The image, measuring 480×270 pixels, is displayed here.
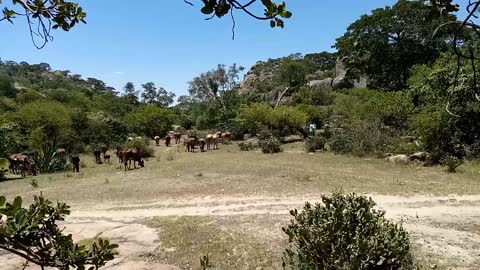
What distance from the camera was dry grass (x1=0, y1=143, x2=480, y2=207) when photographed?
40.4ft

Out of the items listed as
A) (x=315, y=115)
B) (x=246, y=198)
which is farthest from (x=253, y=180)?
(x=315, y=115)

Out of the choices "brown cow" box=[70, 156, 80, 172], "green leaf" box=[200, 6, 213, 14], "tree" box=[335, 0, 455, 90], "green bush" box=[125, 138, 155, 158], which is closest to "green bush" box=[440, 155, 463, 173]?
"green leaf" box=[200, 6, 213, 14]

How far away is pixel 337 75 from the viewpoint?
164ft

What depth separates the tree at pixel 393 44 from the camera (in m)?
40.6

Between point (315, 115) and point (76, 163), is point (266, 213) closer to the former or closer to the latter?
point (76, 163)

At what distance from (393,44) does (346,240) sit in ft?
134

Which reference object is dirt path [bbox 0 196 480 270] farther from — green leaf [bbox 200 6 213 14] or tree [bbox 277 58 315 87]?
tree [bbox 277 58 315 87]

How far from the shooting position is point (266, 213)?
31.7ft

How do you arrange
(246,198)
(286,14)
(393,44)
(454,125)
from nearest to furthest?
(286,14), (246,198), (454,125), (393,44)

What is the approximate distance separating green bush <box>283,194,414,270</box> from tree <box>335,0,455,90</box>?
1492 inches

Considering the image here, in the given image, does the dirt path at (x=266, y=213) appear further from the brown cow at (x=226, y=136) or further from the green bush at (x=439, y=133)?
the brown cow at (x=226, y=136)

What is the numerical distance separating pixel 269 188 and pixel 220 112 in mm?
28468

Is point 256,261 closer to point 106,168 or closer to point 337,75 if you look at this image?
point 106,168

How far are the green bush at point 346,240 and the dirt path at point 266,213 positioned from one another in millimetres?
1428
